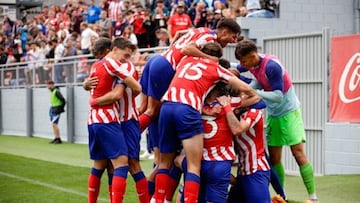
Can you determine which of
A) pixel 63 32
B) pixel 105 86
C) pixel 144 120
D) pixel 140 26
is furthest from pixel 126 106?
pixel 63 32

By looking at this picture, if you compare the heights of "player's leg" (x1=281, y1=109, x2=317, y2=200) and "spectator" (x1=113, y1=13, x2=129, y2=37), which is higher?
"spectator" (x1=113, y1=13, x2=129, y2=37)

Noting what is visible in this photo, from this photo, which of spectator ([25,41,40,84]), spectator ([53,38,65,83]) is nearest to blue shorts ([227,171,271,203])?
spectator ([53,38,65,83])

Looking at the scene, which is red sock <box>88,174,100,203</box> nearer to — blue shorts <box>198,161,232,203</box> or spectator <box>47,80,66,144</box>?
blue shorts <box>198,161,232,203</box>

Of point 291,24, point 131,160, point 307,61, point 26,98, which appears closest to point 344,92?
point 307,61

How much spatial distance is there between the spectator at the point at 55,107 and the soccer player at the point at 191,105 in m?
14.7

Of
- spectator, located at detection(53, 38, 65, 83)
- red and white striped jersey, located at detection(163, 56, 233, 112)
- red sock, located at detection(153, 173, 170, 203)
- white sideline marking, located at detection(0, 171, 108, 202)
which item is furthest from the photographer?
spectator, located at detection(53, 38, 65, 83)

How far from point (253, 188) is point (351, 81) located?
557cm

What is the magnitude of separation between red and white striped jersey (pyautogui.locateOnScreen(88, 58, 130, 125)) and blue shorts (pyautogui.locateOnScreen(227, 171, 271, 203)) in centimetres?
169

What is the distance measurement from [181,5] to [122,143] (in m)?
11.2

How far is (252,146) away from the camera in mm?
7805

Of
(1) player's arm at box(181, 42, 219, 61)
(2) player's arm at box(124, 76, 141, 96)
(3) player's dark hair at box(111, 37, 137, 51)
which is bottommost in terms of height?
(2) player's arm at box(124, 76, 141, 96)

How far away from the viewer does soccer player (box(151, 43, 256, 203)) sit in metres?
7.40

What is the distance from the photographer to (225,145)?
7441mm

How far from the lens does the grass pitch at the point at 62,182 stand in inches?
416
